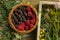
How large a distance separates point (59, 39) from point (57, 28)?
8 centimetres

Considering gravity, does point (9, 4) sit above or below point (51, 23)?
above

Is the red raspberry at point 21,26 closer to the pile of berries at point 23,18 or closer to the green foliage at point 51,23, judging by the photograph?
the pile of berries at point 23,18

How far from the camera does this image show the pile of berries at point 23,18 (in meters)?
1.57

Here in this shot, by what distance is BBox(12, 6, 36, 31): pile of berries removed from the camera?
5.16 ft

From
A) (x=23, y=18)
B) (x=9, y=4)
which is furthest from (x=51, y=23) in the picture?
(x=9, y=4)

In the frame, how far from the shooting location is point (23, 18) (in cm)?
158

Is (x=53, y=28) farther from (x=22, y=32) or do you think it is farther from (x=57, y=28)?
(x=22, y=32)

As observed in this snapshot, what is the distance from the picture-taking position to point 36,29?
1.65 m

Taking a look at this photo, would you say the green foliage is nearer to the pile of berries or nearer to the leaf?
the pile of berries

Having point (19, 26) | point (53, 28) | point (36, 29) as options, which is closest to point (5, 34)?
point (19, 26)

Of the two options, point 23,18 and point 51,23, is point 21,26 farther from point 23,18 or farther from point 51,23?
point 51,23

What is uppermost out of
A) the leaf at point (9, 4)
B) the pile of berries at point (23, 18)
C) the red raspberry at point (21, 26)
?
the leaf at point (9, 4)

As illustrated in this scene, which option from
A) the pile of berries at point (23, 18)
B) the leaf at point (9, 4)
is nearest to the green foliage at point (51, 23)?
the pile of berries at point (23, 18)

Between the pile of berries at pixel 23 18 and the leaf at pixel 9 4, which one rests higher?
the leaf at pixel 9 4
